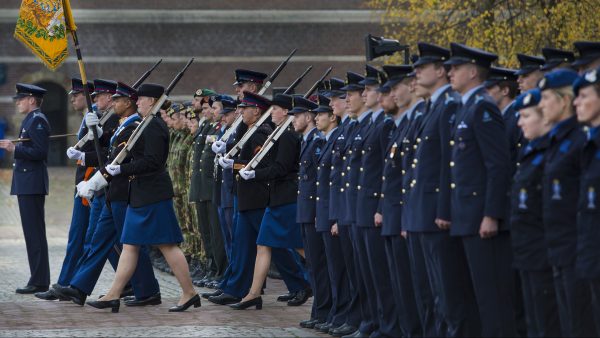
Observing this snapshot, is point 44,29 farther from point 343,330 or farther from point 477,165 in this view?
point 477,165

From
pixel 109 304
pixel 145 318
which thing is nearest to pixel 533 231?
pixel 145 318

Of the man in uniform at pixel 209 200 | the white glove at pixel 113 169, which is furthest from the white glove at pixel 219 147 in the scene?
the white glove at pixel 113 169

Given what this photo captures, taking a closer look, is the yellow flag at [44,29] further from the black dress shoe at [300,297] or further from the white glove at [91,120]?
the black dress shoe at [300,297]

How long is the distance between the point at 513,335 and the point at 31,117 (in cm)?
727

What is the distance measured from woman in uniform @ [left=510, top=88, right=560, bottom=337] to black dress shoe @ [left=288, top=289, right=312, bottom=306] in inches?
195

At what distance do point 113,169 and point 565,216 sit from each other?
18.0 ft

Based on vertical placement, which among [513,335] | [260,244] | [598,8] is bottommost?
[513,335]

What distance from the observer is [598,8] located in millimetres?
20141

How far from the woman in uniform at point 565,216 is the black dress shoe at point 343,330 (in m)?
3.12

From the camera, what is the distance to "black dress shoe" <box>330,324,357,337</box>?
10.4 metres

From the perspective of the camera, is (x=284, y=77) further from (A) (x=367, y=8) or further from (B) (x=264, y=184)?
(B) (x=264, y=184)

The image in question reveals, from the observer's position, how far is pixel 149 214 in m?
11.9

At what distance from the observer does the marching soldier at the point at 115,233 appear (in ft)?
40.3

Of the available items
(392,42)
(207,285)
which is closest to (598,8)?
(392,42)
